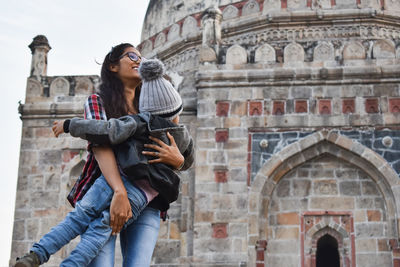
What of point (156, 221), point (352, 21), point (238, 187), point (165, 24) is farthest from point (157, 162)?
point (165, 24)

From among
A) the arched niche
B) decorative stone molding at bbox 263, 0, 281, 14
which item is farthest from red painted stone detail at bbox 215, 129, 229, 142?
decorative stone molding at bbox 263, 0, 281, 14

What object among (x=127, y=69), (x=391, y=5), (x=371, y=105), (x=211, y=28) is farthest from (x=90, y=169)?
(x=391, y=5)

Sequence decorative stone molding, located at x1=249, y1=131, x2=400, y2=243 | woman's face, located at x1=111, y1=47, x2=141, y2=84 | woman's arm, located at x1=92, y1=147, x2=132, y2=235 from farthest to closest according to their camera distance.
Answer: decorative stone molding, located at x1=249, y1=131, x2=400, y2=243
woman's face, located at x1=111, y1=47, x2=141, y2=84
woman's arm, located at x1=92, y1=147, x2=132, y2=235

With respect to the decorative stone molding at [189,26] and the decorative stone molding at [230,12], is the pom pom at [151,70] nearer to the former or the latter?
the decorative stone molding at [230,12]

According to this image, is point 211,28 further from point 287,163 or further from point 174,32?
point 174,32

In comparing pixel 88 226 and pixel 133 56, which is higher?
pixel 133 56

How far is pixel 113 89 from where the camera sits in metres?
3.90

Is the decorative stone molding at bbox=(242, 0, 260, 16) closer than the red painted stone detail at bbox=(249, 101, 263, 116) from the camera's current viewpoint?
No

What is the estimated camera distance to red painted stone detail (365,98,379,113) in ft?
34.4

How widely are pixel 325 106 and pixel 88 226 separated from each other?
7585mm

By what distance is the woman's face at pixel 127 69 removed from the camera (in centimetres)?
392

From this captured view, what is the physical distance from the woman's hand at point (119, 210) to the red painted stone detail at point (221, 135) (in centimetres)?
724

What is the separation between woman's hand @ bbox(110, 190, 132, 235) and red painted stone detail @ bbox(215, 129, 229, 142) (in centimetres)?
724

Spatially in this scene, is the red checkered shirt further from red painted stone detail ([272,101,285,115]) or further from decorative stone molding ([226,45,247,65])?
decorative stone molding ([226,45,247,65])
